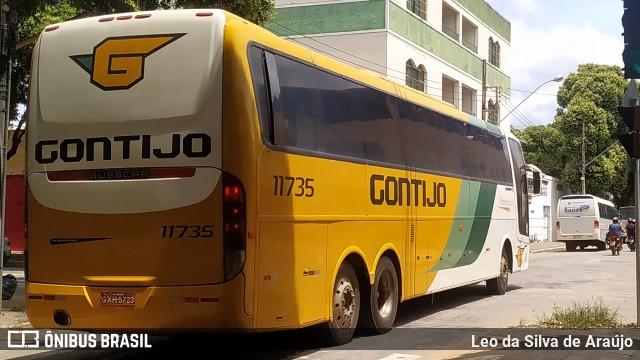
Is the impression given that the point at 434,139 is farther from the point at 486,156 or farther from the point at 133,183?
the point at 133,183

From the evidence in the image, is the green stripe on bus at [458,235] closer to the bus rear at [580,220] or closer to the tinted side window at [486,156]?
the tinted side window at [486,156]

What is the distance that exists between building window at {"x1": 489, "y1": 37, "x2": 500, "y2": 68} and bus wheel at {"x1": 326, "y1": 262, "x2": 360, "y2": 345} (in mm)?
34855

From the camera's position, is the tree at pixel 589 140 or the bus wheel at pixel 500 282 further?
the tree at pixel 589 140

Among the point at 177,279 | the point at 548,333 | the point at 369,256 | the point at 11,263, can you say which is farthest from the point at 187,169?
the point at 11,263

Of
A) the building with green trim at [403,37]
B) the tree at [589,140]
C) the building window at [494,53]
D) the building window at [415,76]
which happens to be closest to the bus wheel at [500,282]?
the building with green trim at [403,37]

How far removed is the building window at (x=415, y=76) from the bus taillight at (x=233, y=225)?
2412cm

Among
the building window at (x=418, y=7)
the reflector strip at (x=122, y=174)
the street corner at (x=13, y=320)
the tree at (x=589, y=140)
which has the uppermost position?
the building window at (x=418, y=7)

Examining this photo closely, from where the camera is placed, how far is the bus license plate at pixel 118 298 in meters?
7.44

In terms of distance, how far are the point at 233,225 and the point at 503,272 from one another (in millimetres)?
10124

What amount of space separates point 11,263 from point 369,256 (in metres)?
17.7

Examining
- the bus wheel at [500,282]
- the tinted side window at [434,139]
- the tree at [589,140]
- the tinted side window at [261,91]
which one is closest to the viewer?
the tinted side window at [261,91]

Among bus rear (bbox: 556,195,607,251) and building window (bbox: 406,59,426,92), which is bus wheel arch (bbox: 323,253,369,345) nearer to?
building window (bbox: 406,59,426,92)

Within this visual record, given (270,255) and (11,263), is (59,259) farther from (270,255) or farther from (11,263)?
(11,263)

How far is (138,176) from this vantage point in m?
7.50
